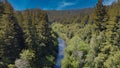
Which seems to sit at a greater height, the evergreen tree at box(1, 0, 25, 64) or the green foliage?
the evergreen tree at box(1, 0, 25, 64)

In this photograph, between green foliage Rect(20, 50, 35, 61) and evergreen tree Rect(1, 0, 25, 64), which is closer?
green foliage Rect(20, 50, 35, 61)

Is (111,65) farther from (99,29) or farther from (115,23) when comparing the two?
(99,29)

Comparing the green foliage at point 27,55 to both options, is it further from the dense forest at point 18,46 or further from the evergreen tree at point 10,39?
the evergreen tree at point 10,39

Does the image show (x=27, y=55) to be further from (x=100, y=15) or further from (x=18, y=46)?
(x=100, y=15)

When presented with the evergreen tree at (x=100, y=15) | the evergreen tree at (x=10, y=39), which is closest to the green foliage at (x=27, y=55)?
the evergreen tree at (x=10, y=39)

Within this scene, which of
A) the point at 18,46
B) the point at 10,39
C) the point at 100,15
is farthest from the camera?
the point at 100,15

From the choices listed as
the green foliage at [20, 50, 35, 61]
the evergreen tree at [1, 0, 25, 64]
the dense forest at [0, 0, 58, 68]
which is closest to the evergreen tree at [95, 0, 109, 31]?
the dense forest at [0, 0, 58, 68]

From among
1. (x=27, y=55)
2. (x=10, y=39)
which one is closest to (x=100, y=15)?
(x=27, y=55)

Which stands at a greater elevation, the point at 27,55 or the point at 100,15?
the point at 100,15

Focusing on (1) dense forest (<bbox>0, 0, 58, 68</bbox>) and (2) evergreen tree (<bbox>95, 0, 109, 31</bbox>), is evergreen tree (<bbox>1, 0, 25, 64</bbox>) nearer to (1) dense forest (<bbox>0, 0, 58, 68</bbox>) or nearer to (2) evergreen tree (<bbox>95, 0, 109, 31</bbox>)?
(1) dense forest (<bbox>0, 0, 58, 68</bbox>)

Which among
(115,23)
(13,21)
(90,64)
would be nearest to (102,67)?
(90,64)

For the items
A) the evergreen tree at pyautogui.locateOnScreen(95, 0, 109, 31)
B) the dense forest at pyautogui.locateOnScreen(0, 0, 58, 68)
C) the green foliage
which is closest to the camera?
the green foliage
